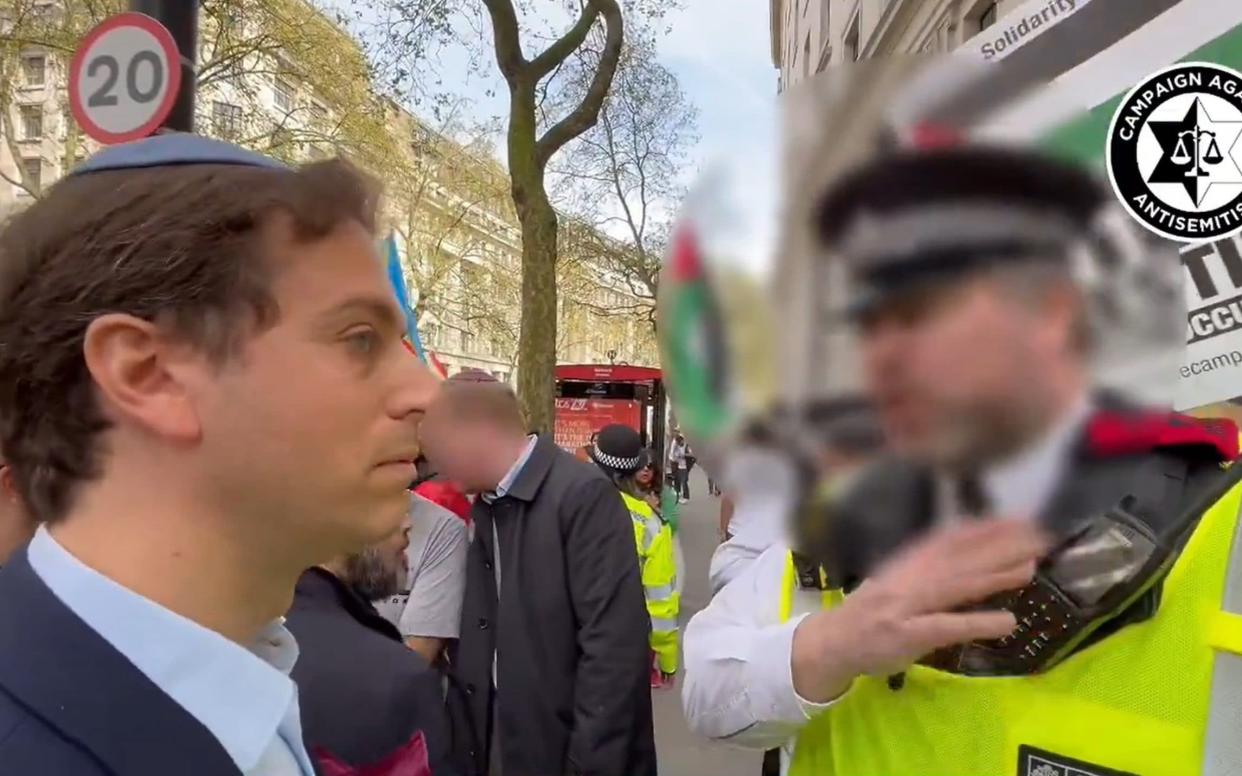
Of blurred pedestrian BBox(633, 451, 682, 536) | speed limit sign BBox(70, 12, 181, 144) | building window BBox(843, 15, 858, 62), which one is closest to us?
speed limit sign BBox(70, 12, 181, 144)

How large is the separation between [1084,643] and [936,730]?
0.19 metres

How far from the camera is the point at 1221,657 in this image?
89 cm

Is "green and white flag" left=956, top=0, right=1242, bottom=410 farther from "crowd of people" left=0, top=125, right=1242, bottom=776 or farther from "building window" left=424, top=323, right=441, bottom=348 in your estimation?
"building window" left=424, top=323, right=441, bottom=348

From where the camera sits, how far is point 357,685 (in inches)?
65.8

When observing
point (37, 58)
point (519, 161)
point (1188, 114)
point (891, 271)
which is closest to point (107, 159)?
point (891, 271)

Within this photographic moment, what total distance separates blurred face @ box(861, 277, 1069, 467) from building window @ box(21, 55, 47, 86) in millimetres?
19089

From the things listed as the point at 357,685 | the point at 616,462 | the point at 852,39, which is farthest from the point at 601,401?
the point at 357,685

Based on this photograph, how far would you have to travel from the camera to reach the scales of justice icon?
742 mm

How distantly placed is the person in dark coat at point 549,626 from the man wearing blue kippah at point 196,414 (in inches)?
80.6

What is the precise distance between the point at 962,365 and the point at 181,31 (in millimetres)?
3886

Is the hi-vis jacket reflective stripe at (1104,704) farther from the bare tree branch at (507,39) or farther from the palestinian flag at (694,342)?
the bare tree branch at (507,39)

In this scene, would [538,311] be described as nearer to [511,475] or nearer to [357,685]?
[511,475]

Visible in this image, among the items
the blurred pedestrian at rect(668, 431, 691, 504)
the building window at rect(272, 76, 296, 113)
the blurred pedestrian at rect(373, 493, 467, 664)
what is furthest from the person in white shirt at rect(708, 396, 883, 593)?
the building window at rect(272, 76, 296, 113)

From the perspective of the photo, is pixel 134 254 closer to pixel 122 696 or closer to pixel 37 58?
pixel 122 696
